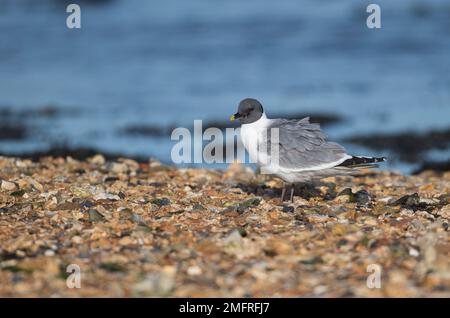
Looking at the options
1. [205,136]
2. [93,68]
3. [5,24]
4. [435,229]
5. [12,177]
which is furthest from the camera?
[5,24]

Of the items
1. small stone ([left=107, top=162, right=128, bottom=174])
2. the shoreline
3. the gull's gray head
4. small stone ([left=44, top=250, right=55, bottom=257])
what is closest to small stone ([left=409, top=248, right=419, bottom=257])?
the shoreline

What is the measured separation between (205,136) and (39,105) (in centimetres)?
398

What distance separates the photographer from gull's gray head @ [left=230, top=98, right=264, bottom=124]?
7.68m

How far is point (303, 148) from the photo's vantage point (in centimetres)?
735

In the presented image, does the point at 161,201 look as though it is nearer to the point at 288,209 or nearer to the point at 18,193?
the point at 288,209

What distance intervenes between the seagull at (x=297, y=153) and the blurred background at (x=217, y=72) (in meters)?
4.50

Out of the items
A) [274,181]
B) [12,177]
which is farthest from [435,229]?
[12,177]

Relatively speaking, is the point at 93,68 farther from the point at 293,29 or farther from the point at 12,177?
the point at 12,177

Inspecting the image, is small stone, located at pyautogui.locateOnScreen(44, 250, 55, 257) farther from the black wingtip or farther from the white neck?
the black wingtip

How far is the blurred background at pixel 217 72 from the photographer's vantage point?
14213 mm

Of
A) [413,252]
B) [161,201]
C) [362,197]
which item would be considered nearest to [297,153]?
[362,197]

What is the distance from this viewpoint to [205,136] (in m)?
13.9

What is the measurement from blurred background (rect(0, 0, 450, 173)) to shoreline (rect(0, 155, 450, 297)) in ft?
13.5

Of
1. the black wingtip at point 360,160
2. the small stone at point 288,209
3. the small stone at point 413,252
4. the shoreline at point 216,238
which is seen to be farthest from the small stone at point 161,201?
the small stone at point 413,252
